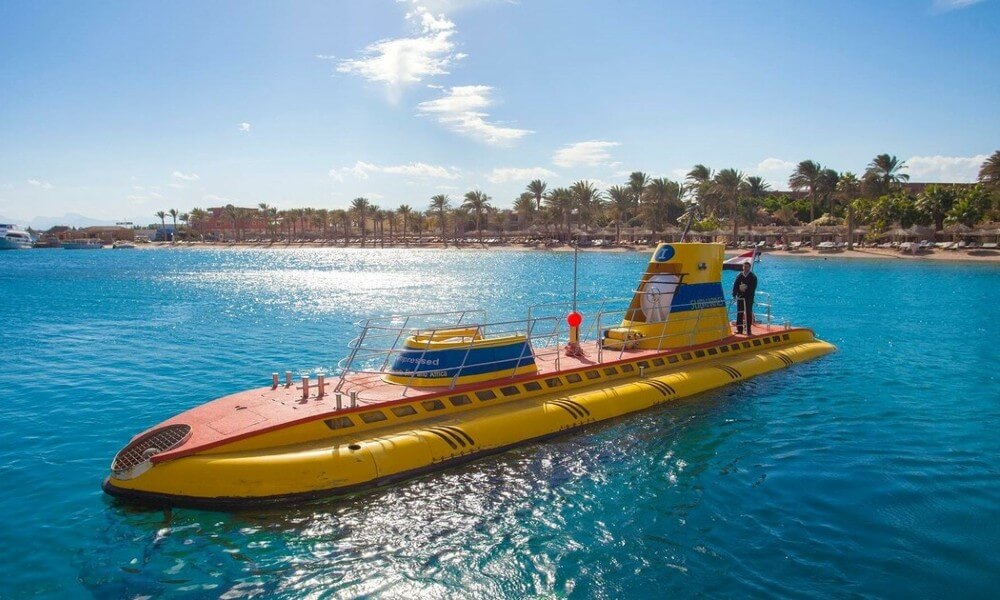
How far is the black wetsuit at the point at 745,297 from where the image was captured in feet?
74.2

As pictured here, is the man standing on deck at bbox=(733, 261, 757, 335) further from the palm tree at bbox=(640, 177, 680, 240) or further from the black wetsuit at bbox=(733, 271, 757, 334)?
the palm tree at bbox=(640, 177, 680, 240)

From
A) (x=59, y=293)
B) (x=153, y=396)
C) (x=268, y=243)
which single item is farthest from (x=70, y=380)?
(x=268, y=243)

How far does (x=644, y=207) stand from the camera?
414 ft

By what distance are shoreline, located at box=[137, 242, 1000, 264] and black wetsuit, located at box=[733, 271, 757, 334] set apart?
257 feet

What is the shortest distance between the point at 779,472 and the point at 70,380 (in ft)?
76.2

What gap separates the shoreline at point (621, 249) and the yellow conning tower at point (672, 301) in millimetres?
81552

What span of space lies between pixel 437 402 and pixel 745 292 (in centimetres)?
1371

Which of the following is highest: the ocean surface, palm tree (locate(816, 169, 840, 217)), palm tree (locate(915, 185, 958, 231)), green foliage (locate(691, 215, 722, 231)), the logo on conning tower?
palm tree (locate(816, 169, 840, 217))

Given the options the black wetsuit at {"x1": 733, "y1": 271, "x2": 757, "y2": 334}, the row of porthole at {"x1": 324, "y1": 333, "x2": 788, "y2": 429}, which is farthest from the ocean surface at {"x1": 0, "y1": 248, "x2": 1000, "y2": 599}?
the black wetsuit at {"x1": 733, "y1": 271, "x2": 757, "y2": 334}

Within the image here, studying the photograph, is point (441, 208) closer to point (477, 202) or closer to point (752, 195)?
point (477, 202)

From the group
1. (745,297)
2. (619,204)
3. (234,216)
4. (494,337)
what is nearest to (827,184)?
(619,204)

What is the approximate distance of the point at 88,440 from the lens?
1589 cm

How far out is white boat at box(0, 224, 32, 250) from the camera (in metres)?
178

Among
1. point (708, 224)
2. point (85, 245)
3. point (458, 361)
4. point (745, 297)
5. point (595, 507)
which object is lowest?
point (595, 507)
